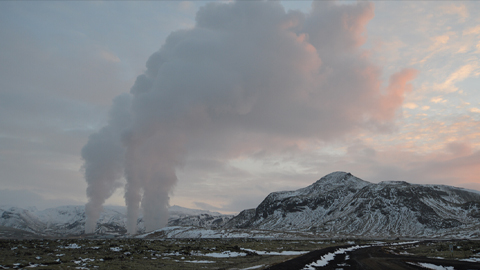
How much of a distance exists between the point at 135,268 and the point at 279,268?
1634 centimetres

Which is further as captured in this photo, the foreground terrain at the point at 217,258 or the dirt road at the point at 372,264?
the foreground terrain at the point at 217,258

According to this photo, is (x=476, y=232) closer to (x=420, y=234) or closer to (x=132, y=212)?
(x=420, y=234)

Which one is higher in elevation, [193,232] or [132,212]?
[132,212]

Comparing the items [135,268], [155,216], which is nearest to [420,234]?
[155,216]

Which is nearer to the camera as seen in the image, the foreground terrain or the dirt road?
the dirt road

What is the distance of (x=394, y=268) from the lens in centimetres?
3491

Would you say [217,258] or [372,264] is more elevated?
[372,264]

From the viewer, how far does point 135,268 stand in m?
33.8

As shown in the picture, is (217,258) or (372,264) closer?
(372,264)

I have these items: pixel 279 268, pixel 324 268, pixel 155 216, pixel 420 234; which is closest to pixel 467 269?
pixel 324 268

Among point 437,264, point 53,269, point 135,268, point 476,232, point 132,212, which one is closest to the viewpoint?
point 53,269

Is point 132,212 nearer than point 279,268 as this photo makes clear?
No

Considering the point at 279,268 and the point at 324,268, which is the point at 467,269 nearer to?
the point at 324,268

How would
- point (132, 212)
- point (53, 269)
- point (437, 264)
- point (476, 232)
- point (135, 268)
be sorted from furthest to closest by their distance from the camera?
point (132, 212) → point (476, 232) → point (437, 264) → point (135, 268) → point (53, 269)
